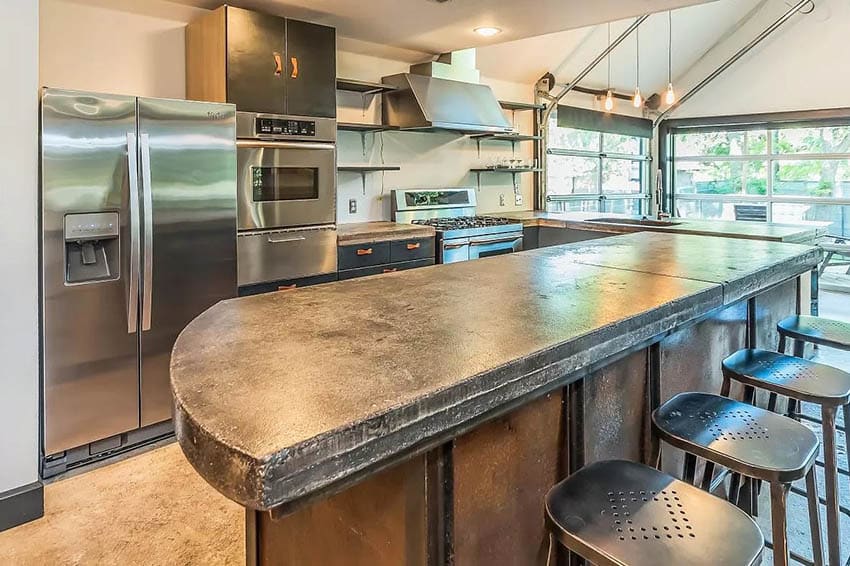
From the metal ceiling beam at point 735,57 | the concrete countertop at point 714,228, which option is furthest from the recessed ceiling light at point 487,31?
the metal ceiling beam at point 735,57

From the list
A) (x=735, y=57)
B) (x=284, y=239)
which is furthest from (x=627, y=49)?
(x=284, y=239)

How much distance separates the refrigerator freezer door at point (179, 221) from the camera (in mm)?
2875

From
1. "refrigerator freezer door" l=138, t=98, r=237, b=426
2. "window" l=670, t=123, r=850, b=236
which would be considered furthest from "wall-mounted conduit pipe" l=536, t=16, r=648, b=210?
"refrigerator freezer door" l=138, t=98, r=237, b=426

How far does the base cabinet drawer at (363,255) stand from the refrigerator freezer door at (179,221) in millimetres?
815

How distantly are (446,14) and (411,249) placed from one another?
1594 mm

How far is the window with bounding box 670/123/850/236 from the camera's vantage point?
7168 mm

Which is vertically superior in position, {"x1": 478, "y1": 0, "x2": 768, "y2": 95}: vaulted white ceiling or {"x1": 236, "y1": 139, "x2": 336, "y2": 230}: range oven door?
{"x1": 478, "y1": 0, "x2": 768, "y2": 95}: vaulted white ceiling

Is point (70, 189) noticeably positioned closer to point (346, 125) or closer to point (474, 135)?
point (346, 125)

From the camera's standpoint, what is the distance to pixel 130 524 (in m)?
2.34

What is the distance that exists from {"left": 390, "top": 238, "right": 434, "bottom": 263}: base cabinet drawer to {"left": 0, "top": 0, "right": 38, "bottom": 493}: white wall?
222cm

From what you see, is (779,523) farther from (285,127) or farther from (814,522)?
(285,127)

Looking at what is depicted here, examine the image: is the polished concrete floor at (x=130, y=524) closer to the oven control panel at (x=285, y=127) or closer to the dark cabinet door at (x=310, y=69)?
the oven control panel at (x=285, y=127)

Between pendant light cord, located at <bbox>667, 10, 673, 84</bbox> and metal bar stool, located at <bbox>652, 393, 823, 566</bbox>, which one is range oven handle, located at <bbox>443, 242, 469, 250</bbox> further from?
pendant light cord, located at <bbox>667, 10, 673, 84</bbox>

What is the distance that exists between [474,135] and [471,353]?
451 cm
